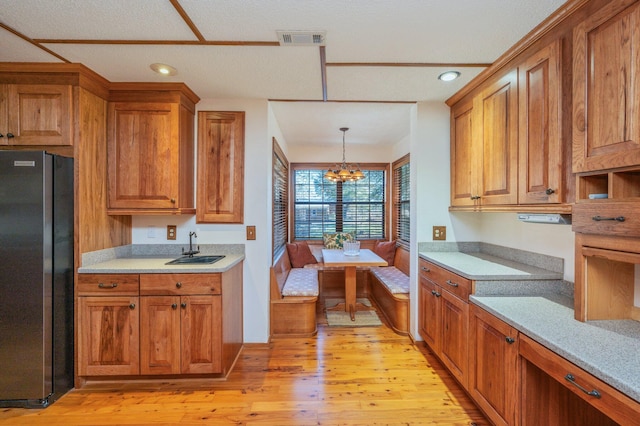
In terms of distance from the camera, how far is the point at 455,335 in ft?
6.80

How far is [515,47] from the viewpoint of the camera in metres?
1.78

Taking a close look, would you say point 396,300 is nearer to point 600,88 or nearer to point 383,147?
point 600,88

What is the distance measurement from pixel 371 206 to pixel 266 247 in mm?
2667

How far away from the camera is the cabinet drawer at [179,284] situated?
2125 millimetres

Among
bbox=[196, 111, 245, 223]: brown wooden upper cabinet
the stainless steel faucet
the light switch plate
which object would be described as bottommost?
the stainless steel faucet

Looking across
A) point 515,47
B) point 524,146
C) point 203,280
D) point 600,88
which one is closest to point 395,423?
point 203,280

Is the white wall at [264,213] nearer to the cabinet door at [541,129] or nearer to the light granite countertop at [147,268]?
the light granite countertop at [147,268]

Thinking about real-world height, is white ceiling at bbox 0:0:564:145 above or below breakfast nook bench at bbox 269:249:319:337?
above

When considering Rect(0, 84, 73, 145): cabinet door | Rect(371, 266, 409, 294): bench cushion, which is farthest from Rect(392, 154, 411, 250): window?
Rect(0, 84, 73, 145): cabinet door

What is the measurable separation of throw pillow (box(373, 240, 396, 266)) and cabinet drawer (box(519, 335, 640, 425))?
3139 millimetres

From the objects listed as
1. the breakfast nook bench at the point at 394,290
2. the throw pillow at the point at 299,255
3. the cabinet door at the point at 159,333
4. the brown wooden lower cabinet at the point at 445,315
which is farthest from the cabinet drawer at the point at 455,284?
the throw pillow at the point at 299,255

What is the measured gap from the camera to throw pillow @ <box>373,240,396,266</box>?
177 inches

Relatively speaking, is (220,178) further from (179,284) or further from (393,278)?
(393,278)

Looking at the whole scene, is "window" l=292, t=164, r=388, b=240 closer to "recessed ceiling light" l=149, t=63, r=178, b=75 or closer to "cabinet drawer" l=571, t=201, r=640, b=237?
"recessed ceiling light" l=149, t=63, r=178, b=75
